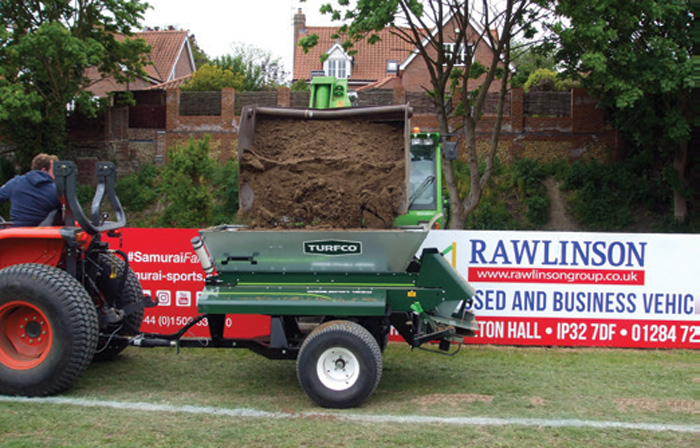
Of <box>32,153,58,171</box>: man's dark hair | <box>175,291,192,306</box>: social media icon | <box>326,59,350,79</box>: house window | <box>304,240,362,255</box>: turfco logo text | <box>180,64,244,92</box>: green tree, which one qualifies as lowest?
<box>175,291,192,306</box>: social media icon

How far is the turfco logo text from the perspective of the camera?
7023mm

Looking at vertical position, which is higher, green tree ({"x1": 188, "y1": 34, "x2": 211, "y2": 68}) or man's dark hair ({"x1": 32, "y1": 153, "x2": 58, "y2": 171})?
green tree ({"x1": 188, "y1": 34, "x2": 211, "y2": 68})

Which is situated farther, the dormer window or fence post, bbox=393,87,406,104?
the dormer window

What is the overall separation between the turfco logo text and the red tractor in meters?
2.09

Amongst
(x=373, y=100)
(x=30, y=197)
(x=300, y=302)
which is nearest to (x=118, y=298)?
(x=30, y=197)

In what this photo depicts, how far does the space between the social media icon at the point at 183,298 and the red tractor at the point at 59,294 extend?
241 cm

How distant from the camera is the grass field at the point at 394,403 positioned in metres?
5.82

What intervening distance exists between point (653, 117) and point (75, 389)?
19.2 metres

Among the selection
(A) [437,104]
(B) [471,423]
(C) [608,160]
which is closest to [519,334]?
(B) [471,423]

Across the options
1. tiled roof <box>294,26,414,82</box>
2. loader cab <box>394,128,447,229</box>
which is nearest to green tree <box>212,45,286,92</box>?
tiled roof <box>294,26,414,82</box>

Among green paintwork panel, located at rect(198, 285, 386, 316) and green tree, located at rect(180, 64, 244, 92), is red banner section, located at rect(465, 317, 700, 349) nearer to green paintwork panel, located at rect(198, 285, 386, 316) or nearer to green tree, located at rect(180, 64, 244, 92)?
green paintwork panel, located at rect(198, 285, 386, 316)

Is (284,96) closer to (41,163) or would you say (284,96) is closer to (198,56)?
(41,163)

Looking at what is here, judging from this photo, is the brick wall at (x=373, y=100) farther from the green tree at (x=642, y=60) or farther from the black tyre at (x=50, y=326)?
the black tyre at (x=50, y=326)

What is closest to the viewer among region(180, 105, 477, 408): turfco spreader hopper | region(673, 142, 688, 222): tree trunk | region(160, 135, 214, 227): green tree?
region(180, 105, 477, 408): turfco spreader hopper
